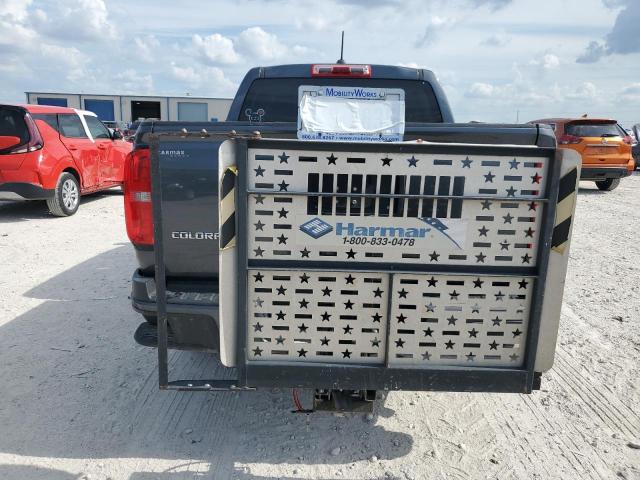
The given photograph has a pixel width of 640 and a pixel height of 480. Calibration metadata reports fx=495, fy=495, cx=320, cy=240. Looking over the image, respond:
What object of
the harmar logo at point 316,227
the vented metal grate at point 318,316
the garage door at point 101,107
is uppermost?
the garage door at point 101,107

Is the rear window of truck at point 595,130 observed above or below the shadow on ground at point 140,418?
above

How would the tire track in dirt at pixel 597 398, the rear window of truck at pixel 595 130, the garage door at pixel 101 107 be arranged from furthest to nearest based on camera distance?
the garage door at pixel 101 107, the rear window of truck at pixel 595 130, the tire track in dirt at pixel 597 398

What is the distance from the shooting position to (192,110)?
38.2 meters

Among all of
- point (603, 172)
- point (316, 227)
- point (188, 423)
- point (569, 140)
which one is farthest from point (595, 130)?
point (188, 423)

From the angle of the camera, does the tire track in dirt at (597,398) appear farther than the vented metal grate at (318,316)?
Yes

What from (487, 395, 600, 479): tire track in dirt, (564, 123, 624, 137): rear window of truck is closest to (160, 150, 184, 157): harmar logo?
(487, 395, 600, 479): tire track in dirt

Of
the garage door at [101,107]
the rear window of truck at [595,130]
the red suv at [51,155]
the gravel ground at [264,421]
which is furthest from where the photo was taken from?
the garage door at [101,107]

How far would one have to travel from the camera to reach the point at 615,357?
414cm

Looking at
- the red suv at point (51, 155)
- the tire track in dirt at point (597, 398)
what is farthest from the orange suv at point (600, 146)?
the red suv at point (51, 155)

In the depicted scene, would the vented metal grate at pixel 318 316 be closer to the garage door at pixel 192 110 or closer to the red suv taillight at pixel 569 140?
the red suv taillight at pixel 569 140

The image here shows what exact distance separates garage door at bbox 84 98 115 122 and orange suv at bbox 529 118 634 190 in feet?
110

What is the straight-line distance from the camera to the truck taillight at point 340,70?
13.5ft

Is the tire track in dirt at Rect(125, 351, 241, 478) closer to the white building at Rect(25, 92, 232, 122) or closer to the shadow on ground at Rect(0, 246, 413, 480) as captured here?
the shadow on ground at Rect(0, 246, 413, 480)

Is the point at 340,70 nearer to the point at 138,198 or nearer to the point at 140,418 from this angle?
the point at 138,198
